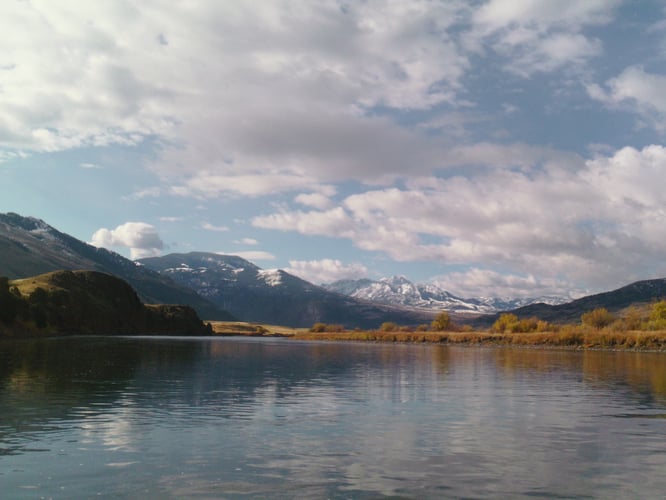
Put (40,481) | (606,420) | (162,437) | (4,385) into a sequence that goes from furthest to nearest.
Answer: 1. (4,385)
2. (606,420)
3. (162,437)
4. (40,481)

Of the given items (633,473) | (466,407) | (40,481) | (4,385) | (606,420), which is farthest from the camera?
(4,385)

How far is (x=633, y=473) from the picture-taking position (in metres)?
24.3

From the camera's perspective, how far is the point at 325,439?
3017 cm

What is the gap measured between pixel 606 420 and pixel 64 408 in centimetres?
3540

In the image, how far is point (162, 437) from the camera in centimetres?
2955

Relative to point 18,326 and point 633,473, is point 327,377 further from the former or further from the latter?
point 18,326

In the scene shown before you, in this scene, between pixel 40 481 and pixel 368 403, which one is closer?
pixel 40 481

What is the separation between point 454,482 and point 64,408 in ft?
89.1

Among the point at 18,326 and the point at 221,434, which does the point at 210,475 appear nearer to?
the point at 221,434

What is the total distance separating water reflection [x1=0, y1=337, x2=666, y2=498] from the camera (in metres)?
21.8

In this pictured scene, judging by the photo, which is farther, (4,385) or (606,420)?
(4,385)

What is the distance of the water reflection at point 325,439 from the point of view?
21.8 meters

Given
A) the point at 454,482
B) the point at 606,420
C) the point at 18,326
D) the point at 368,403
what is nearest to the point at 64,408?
the point at 368,403

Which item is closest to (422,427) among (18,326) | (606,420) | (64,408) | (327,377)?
(606,420)
